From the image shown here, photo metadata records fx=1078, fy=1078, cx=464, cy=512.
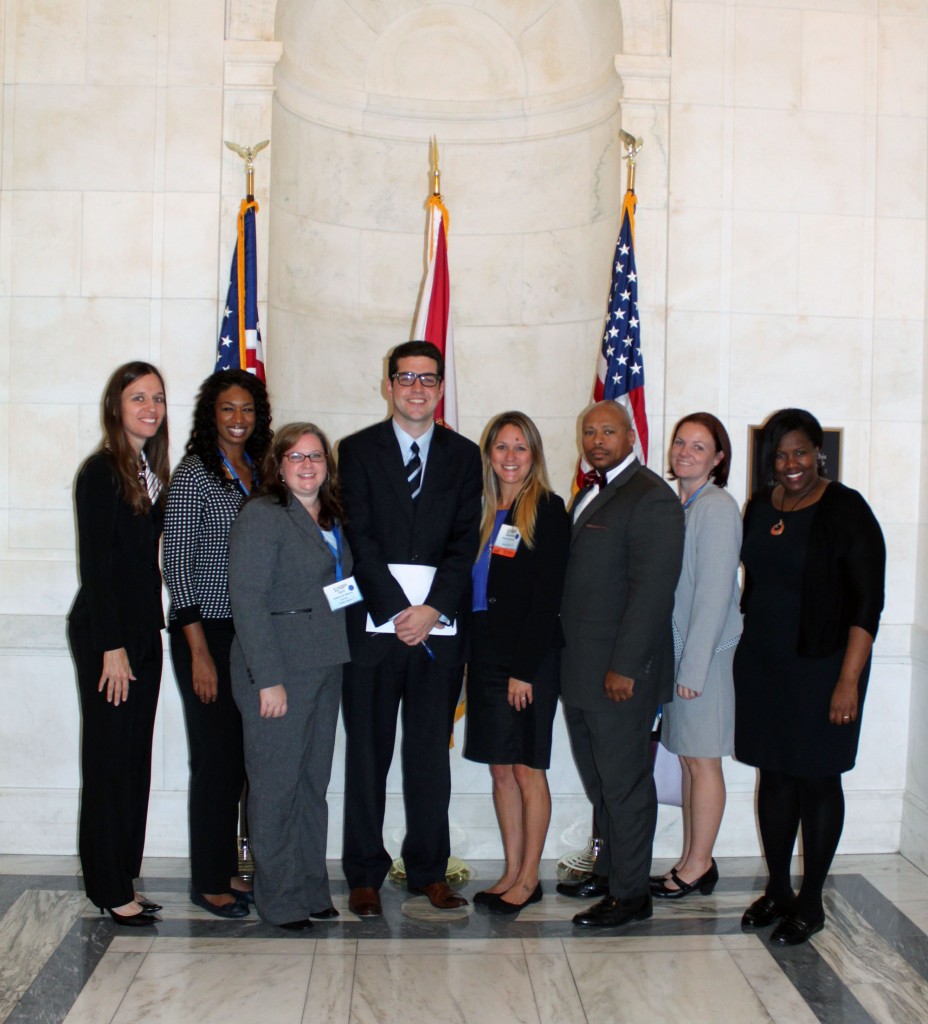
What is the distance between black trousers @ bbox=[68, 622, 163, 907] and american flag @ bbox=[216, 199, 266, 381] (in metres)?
1.32

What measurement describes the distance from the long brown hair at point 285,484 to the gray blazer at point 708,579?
4.13 ft

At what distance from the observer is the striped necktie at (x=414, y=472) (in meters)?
3.80

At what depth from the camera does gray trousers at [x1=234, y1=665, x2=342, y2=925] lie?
3.56m

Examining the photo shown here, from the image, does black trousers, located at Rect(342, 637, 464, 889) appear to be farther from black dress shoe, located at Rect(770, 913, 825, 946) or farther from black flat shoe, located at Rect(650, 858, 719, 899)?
black dress shoe, located at Rect(770, 913, 825, 946)

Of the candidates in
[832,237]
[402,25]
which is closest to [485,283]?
[402,25]

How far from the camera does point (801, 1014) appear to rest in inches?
124

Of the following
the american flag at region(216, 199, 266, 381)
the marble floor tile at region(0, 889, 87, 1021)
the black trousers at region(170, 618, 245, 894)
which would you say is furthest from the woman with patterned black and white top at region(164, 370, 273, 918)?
the american flag at region(216, 199, 266, 381)

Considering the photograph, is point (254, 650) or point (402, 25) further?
point (402, 25)

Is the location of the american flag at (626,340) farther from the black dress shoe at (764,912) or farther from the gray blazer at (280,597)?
the black dress shoe at (764,912)

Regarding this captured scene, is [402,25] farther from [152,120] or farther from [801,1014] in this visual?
[801,1014]

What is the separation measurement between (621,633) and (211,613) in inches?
55.0

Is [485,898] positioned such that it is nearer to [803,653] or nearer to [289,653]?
[289,653]

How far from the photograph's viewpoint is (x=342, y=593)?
3.59 metres

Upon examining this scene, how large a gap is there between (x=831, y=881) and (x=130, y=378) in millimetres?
3314
